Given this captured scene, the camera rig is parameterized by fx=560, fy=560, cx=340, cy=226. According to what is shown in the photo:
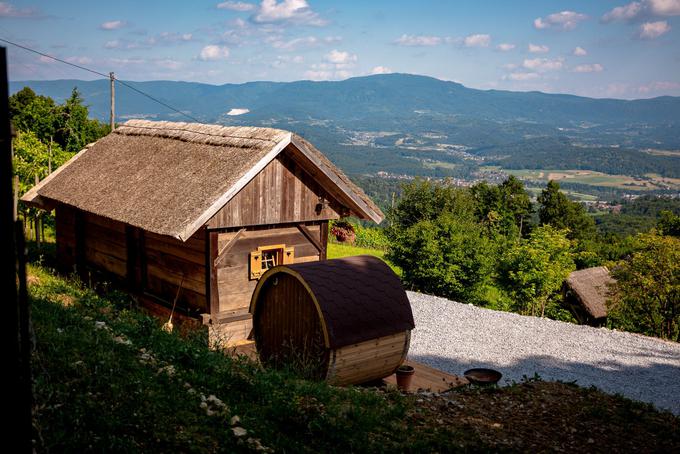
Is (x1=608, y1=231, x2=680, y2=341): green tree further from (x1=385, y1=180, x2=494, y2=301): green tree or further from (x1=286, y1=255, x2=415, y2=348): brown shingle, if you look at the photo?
(x1=286, y1=255, x2=415, y2=348): brown shingle

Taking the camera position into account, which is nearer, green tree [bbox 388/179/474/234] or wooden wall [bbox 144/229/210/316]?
wooden wall [bbox 144/229/210/316]

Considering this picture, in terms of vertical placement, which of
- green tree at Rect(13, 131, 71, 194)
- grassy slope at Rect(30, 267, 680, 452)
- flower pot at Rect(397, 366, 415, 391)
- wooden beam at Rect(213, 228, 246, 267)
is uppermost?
green tree at Rect(13, 131, 71, 194)

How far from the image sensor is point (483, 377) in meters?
10.1

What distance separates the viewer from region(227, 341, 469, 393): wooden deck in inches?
439

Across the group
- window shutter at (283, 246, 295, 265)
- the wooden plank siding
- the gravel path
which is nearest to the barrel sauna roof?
the wooden plank siding

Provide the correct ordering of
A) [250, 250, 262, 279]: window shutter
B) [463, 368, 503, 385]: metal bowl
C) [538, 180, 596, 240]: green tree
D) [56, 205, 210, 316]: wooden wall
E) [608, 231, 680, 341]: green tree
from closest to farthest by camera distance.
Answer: [463, 368, 503, 385]: metal bowl
[56, 205, 210, 316]: wooden wall
[250, 250, 262, 279]: window shutter
[608, 231, 680, 341]: green tree
[538, 180, 596, 240]: green tree

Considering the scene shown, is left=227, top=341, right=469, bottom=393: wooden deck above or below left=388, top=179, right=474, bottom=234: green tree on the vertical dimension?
below

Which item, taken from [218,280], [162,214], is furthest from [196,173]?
[218,280]

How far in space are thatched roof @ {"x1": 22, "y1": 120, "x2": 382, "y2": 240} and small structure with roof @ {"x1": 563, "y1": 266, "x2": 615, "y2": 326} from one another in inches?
657

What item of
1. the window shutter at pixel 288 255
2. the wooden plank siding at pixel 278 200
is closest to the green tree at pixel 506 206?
the wooden plank siding at pixel 278 200

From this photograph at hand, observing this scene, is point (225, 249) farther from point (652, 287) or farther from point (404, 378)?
point (652, 287)

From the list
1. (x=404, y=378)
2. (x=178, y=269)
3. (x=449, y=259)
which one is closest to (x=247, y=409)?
(x=404, y=378)

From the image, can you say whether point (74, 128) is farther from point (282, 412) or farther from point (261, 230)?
point (282, 412)

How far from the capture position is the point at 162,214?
500 inches
